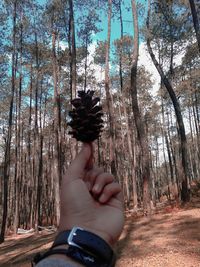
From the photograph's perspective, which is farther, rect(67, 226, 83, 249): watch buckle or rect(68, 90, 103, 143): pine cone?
rect(68, 90, 103, 143): pine cone

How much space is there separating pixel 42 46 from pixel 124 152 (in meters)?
21.6

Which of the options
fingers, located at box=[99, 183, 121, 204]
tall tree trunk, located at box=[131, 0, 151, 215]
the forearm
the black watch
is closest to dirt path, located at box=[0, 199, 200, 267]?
tall tree trunk, located at box=[131, 0, 151, 215]

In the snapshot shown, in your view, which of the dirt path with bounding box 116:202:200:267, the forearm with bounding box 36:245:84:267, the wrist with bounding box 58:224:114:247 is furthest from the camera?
the dirt path with bounding box 116:202:200:267

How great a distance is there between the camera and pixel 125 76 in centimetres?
3422

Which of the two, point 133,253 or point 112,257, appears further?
point 133,253

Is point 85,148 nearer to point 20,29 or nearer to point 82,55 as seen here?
point 20,29

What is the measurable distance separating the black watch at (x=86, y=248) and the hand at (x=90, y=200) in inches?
3.2

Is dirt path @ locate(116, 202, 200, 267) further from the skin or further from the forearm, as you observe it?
the forearm

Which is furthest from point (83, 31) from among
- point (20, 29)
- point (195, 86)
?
point (195, 86)

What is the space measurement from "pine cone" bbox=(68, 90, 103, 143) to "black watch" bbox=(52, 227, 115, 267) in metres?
0.34

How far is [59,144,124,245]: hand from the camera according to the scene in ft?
3.92

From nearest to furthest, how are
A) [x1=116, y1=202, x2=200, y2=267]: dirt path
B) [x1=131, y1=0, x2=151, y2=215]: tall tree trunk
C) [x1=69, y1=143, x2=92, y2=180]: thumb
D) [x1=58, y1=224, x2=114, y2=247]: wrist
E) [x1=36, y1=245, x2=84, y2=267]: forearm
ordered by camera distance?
[x1=36, y1=245, x2=84, y2=267]: forearm → [x1=58, y1=224, x2=114, y2=247]: wrist → [x1=69, y1=143, x2=92, y2=180]: thumb → [x1=116, y1=202, x2=200, y2=267]: dirt path → [x1=131, y1=0, x2=151, y2=215]: tall tree trunk

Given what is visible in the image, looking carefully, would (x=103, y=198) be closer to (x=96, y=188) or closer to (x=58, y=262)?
(x=96, y=188)

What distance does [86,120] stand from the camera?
1213 mm
